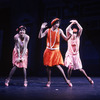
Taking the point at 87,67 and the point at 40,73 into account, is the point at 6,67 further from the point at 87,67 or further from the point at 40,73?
the point at 87,67

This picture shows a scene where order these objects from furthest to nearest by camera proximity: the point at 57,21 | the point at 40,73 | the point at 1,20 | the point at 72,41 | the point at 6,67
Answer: the point at 1,20 → the point at 6,67 → the point at 40,73 → the point at 72,41 → the point at 57,21

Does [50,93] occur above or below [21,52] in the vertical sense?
below

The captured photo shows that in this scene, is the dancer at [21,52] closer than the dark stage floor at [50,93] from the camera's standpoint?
No

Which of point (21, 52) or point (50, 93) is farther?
point (21, 52)

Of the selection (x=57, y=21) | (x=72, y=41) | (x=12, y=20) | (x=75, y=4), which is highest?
(x=75, y=4)

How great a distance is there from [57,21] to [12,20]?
7.30 m

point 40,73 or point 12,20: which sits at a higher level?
point 12,20

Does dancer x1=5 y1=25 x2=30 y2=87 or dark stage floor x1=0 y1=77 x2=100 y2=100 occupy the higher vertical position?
dancer x1=5 y1=25 x2=30 y2=87

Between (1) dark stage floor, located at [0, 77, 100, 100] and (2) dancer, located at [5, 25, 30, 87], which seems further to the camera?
(2) dancer, located at [5, 25, 30, 87]

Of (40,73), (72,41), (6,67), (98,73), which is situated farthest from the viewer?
(6,67)

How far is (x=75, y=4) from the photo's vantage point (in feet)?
33.3

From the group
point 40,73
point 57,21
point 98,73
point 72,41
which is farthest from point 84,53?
point 57,21

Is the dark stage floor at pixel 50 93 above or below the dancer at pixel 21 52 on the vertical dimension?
below

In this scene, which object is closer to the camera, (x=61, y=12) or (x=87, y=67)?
(x=87, y=67)
